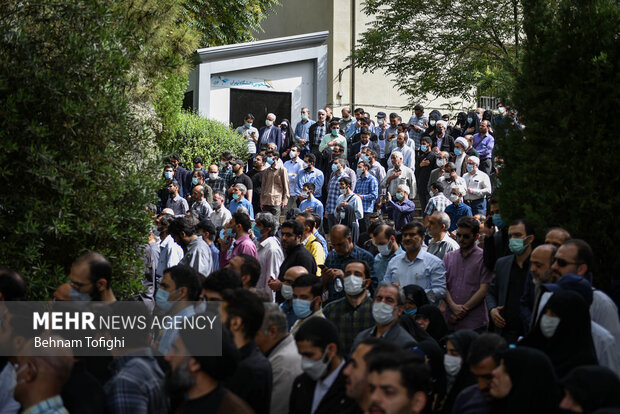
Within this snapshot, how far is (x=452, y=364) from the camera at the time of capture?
6.33 meters

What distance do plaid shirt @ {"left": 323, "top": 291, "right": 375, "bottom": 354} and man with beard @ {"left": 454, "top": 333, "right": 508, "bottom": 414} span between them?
2.21 metres

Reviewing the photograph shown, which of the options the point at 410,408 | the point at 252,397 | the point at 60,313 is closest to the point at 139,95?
the point at 60,313

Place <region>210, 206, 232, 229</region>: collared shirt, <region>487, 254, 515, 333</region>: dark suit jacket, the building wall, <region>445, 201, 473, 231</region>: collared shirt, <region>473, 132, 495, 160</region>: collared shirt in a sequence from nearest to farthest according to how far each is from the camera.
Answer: <region>487, 254, 515, 333</region>: dark suit jacket → <region>445, 201, 473, 231</region>: collared shirt → <region>210, 206, 232, 229</region>: collared shirt → <region>473, 132, 495, 160</region>: collared shirt → the building wall

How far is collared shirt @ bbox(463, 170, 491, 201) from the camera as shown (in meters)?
16.9

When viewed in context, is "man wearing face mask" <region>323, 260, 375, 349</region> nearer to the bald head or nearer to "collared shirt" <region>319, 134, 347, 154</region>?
the bald head

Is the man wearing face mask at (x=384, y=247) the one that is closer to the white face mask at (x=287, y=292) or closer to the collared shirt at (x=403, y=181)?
the white face mask at (x=287, y=292)

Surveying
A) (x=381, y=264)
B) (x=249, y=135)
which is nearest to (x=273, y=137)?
(x=249, y=135)

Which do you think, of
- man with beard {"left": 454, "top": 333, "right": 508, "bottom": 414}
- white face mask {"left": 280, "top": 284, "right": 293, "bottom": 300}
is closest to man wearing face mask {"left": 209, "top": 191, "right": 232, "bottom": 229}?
white face mask {"left": 280, "top": 284, "right": 293, "bottom": 300}

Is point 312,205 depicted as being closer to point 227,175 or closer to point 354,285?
point 227,175

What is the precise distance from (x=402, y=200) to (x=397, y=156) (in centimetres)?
142

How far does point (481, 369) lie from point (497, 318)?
9.60ft

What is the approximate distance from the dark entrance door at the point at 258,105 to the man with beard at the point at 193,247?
649 inches

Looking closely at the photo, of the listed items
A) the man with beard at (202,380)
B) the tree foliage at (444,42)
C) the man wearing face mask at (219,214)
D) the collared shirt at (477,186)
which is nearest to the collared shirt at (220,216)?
the man wearing face mask at (219,214)

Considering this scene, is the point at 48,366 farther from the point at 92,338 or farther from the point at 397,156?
the point at 397,156
